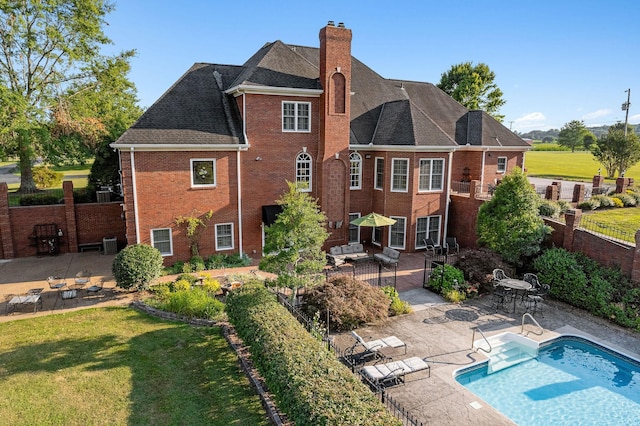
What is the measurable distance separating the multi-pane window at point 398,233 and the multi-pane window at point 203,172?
10.7 m

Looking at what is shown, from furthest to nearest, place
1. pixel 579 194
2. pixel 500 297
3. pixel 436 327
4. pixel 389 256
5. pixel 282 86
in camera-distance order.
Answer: pixel 579 194 < pixel 389 256 < pixel 282 86 < pixel 500 297 < pixel 436 327

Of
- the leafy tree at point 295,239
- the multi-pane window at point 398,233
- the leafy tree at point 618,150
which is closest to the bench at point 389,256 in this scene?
the multi-pane window at point 398,233

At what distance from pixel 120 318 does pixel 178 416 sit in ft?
22.3

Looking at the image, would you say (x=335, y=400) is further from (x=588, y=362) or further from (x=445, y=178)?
(x=445, y=178)

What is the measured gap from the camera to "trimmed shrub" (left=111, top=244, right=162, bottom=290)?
55.4ft

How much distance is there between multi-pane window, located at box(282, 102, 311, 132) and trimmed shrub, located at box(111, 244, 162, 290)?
9.60 m

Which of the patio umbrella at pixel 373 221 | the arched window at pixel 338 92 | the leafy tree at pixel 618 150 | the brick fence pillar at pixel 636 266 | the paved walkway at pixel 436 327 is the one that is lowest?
the paved walkway at pixel 436 327

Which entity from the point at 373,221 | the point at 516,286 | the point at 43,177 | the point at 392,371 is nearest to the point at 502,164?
the point at 373,221

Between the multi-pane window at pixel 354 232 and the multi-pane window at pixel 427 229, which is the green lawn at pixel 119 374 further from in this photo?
the multi-pane window at pixel 427 229

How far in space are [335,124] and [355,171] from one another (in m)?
3.40

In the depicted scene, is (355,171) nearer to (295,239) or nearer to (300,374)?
(295,239)

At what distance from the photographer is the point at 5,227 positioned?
2230 cm

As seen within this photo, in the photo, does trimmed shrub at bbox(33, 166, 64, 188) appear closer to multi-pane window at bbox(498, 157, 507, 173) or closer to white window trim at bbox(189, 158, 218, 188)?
white window trim at bbox(189, 158, 218, 188)

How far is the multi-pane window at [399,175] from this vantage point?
77.4 ft
